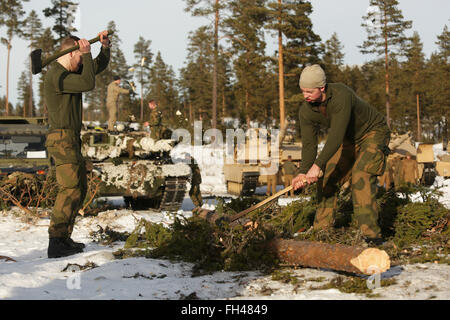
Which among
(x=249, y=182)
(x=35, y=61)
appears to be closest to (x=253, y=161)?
(x=249, y=182)

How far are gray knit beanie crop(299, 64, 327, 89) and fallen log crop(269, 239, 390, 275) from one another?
1.56m

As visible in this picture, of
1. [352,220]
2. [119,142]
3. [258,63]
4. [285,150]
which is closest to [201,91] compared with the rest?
[258,63]

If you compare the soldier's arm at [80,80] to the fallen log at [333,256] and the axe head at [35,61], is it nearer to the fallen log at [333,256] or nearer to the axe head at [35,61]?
the axe head at [35,61]

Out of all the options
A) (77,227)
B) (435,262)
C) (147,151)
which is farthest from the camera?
(147,151)

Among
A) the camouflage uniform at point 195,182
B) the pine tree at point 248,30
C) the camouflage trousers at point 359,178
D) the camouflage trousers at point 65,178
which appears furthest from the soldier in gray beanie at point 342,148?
the pine tree at point 248,30

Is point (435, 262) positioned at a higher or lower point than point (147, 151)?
lower

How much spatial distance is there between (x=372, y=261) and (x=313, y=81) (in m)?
1.89

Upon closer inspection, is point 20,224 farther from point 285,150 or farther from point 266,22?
point 266,22

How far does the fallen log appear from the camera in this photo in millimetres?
3902

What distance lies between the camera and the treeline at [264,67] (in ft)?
104

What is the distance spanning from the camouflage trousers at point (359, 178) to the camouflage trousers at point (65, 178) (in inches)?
108
